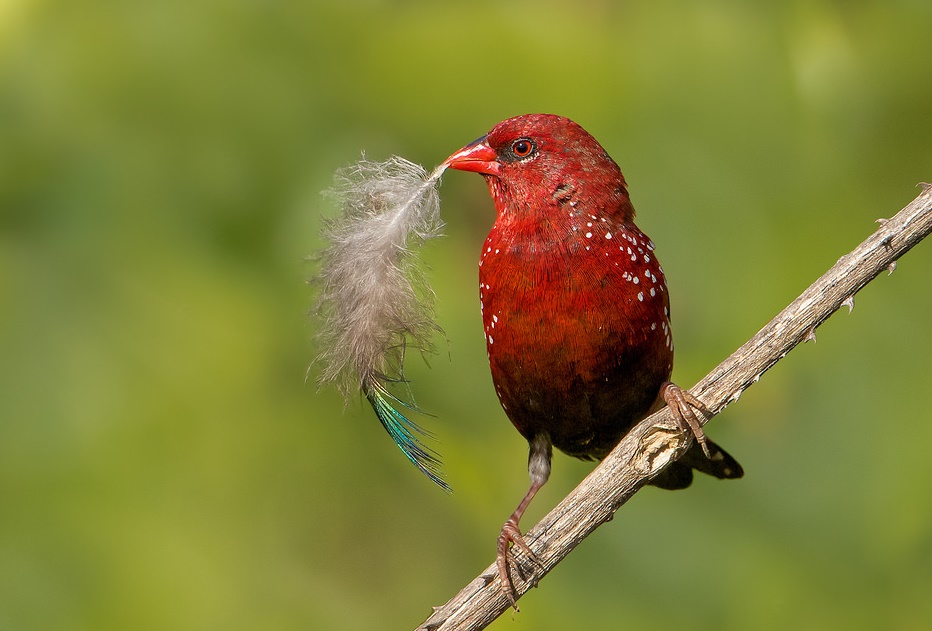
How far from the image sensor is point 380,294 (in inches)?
110

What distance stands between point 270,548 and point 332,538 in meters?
0.27

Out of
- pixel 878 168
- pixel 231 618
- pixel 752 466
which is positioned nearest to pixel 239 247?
pixel 231 618

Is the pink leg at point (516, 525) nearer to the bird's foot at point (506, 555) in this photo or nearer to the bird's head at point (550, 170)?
the bird's foot at point (506, 555)

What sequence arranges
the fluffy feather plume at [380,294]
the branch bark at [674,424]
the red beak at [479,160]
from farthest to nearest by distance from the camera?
1. the red beak at [479,160]
2. the fluffy feather plume at [380,294]
3. the branch bark at [674,424]

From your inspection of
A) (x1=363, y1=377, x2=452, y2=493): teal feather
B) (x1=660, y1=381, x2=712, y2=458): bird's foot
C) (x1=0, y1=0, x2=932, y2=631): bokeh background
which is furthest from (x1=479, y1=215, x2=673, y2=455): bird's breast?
(x1=0, y1=0, x2=932, y2=631): bokeh background

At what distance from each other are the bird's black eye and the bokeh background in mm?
1705

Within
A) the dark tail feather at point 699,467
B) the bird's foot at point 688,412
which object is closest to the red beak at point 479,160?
the bird's foot at point 688,412

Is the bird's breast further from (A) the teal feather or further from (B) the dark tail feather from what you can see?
(B) the dark tail feather

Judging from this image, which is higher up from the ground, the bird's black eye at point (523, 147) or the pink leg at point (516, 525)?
the bird's black eye at point (523, 147)

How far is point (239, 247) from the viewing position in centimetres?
489

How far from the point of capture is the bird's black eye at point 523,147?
2.85m

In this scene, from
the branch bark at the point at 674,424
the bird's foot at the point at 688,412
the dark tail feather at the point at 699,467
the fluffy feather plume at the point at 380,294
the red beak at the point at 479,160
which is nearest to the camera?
the branch bark at the point at 674,424

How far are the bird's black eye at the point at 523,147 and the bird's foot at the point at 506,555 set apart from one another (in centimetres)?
101

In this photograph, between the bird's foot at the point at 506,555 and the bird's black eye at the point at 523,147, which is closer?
the bird's foot at the point at 506,555
